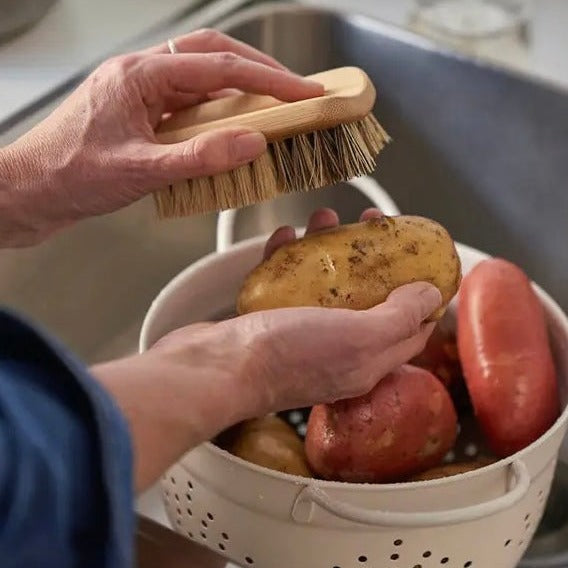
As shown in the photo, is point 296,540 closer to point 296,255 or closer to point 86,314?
point 296,255

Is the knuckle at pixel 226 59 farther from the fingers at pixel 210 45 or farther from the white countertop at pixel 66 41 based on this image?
the white countertop at pixel 66 41

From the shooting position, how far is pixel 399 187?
2.89 feet

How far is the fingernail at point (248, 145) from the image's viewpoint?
0.52 metres

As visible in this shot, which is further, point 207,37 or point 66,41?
point 66,41

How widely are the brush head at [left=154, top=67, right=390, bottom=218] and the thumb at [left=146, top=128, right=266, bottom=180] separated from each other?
16mm

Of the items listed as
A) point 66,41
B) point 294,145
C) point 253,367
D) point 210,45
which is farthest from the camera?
point 66,41

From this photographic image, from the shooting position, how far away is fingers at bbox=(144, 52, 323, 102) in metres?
0.59

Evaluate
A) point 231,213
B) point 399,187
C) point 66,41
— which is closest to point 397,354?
point 231,213

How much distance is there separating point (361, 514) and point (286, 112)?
0.72 feet

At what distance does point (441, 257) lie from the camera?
539 mm

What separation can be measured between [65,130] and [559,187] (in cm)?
41

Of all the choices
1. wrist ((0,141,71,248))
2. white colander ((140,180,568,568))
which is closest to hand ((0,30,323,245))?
wrist ((0,141,71,248))

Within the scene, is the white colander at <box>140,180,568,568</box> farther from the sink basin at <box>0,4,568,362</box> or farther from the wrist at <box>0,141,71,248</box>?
the sink basin at <box>0,4,568,362</box>

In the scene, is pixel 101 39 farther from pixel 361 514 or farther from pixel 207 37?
pixel 361 514
